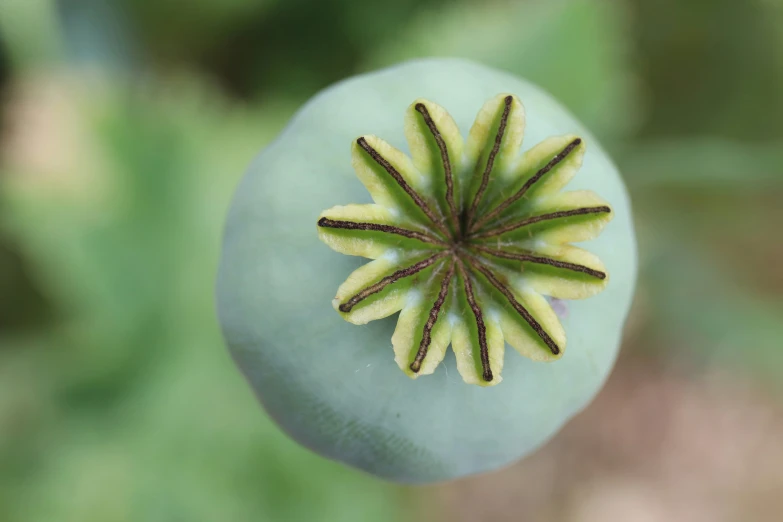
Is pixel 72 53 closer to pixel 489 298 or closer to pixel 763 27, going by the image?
pixel 489 298

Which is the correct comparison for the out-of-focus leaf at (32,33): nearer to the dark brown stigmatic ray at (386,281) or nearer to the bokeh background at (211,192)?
the bokeh background at (211,192)

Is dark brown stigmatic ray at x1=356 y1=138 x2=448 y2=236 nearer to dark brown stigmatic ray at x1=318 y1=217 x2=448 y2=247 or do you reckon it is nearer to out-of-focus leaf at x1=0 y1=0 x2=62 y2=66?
dark brown stigmatic ray at x1=318 y1=217 x2=448 y2=247

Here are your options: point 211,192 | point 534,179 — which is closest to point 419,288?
point 534,179

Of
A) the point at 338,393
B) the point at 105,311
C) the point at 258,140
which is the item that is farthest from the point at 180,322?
the point at 338,393

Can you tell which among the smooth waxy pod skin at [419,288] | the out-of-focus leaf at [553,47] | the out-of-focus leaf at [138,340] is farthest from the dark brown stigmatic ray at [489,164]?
the out-of-focus leaf at [138,340]

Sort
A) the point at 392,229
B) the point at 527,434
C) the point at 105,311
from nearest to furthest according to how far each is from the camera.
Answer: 1. the point at 392,229
2. the point at 527,434
3. the point at 105,311

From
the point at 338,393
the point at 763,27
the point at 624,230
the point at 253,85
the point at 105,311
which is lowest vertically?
the point at 338,393

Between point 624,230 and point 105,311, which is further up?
point 105,311
